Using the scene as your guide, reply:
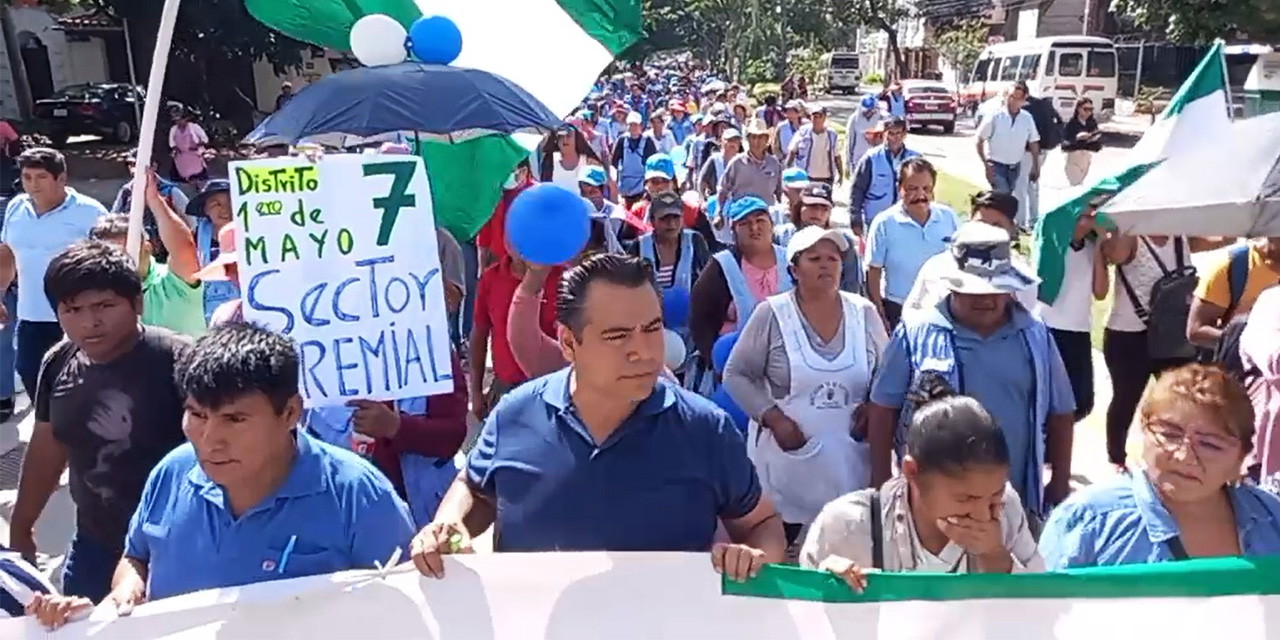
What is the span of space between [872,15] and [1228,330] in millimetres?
52323

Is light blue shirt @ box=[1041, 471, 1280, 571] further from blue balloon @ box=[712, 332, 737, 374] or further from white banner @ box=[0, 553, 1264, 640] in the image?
blue balloon @ box=[712, 332, 737, 374]

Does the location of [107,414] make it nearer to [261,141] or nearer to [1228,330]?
[261,141]

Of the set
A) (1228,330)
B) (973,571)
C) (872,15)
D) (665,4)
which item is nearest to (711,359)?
(1228,330)

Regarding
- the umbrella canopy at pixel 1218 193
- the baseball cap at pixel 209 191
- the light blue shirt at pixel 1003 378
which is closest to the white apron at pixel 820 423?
the light blue shirt at pixel 1003 378

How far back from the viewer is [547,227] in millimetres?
3898

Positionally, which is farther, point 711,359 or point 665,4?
point 665,4

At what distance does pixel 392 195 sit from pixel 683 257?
8.81 ft

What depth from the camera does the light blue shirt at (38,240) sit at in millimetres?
5859

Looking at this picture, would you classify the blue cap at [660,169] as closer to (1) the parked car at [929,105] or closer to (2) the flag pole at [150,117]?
(2) the flag pole at [150,117]

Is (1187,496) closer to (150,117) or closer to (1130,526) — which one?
(1130,526)

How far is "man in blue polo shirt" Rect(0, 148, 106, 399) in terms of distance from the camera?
19.1 ft

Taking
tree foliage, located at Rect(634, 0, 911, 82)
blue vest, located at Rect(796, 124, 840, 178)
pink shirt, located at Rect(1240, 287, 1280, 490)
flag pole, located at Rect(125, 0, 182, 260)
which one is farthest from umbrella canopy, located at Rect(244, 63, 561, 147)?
tree foliage, located at Rect(634, 0, 911, 82)

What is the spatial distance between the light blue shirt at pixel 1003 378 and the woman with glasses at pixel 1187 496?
814mm

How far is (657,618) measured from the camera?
2256 mm
